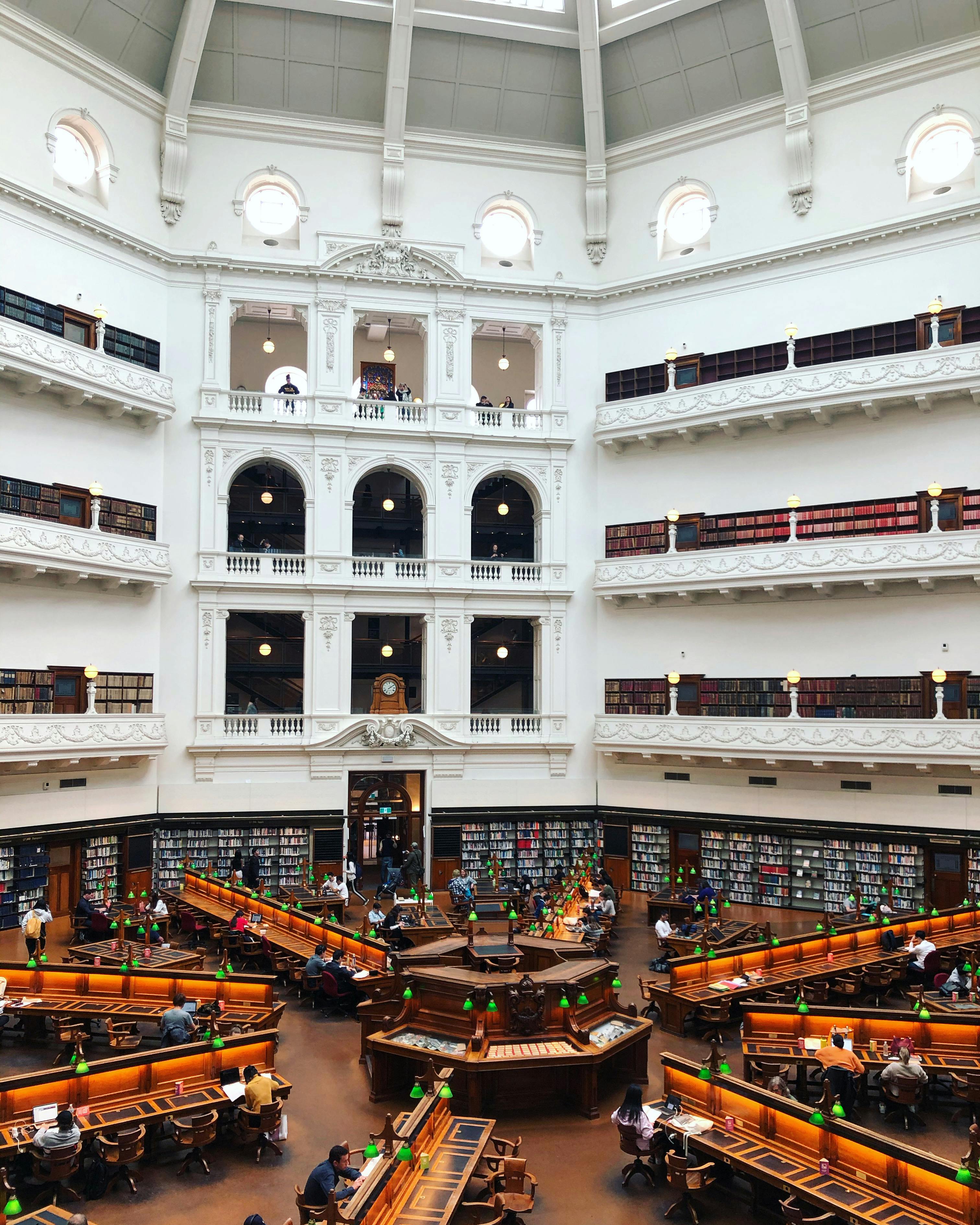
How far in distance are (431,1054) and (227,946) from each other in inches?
257

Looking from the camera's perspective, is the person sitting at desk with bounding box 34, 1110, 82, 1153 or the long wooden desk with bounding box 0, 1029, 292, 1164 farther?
the long wooden desk with bounding box 0, 1029, 292, 1164

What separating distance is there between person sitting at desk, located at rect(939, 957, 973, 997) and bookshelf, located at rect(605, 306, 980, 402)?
12.3 m

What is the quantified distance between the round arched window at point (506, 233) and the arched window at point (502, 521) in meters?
6.20

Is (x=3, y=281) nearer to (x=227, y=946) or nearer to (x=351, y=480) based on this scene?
(x=351, y=480)

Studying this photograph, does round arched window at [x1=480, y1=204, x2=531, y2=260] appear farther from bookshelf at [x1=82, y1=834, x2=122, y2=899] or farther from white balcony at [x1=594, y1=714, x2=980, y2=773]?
bookshelf at [x1=82, y1=834, x2=122, y2=899]

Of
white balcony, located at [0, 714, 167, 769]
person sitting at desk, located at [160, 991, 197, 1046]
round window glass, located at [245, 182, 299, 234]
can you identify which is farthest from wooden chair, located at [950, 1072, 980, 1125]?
round window glass, located at [245, 182, 299, 234]

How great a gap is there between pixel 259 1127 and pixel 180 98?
20.8 m

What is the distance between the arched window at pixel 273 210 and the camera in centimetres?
2284

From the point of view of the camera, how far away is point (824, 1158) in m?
8.30

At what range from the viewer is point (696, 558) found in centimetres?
2180

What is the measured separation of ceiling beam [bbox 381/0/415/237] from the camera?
21422 millimetres

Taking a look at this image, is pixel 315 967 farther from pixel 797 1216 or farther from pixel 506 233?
pixel 506 233

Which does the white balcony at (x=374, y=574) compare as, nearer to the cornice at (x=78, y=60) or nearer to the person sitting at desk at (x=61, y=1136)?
the cornice at (x=78, y=60)

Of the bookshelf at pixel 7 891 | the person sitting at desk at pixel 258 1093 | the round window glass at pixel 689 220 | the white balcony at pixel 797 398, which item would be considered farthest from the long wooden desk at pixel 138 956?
the round window glass at pixel 689 220
